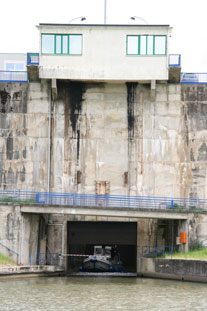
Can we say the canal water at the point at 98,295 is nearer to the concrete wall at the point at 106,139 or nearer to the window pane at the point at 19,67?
the concrete wall at the point at 106,139

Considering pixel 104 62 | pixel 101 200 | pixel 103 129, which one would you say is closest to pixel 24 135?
pixel 103 129

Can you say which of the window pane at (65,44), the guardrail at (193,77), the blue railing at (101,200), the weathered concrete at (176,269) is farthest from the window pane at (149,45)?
the weathered concrete at (176,269)

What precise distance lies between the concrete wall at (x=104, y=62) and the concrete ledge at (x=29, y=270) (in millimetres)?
13456

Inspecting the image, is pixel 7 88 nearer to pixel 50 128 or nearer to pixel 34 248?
pixel 50 128

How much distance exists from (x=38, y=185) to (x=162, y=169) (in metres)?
8.82

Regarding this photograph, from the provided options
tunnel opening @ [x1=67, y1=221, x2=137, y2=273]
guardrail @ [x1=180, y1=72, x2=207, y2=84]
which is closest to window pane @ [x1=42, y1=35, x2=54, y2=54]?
guardrail @ [x1=180, y1=72, x2=207, y2=84]

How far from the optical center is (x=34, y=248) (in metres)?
43.7

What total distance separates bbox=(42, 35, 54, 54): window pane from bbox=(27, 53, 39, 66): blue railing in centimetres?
74

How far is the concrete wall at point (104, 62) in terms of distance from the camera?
46.4m

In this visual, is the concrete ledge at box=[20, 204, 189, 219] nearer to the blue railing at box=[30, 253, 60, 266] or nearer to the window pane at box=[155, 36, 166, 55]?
the blue railing at box=[30, 253, 60, 266]

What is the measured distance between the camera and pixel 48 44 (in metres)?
46.4

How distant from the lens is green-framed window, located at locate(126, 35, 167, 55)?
4628 cm

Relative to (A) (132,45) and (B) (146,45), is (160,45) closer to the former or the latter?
(B) (146,45)

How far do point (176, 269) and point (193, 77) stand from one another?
15.7m
